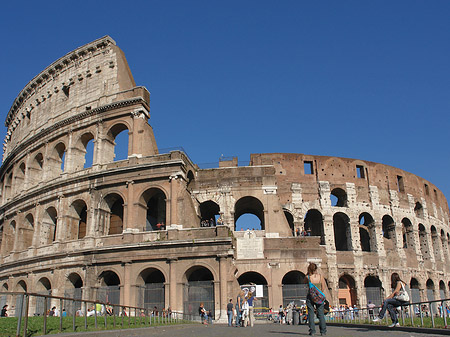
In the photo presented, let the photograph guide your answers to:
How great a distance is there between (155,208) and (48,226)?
6855mm

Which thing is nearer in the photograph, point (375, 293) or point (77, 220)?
point (77, 220)

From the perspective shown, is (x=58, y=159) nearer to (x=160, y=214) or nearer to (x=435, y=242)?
(x=160, y=214)

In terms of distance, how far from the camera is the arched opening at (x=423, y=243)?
3444cm

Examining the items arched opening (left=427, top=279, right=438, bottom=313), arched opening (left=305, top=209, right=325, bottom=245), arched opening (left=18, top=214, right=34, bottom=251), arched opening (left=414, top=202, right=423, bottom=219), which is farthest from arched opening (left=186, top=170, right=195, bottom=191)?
arched opening (left=427, top=279, right=438, bottom=313)

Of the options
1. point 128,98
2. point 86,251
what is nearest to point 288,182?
point 128,98

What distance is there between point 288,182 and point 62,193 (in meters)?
14.4

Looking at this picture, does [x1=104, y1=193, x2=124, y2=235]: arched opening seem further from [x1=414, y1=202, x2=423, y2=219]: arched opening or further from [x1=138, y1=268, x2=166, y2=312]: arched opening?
[x1=414, y1=202, x2=423, y2=219]: arched opening

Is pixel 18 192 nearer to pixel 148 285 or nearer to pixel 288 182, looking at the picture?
pixel 148 285

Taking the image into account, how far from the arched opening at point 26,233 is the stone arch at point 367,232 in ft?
75.3

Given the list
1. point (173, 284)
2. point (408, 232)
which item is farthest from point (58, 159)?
point (408, 232)

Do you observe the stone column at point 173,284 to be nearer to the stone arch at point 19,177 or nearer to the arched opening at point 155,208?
the arched opening at point 155,208

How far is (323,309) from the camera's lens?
30.2ft

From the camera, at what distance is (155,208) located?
26.6 m

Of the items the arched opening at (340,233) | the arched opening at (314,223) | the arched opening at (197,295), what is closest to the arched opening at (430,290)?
the arched opening at (340,233)
